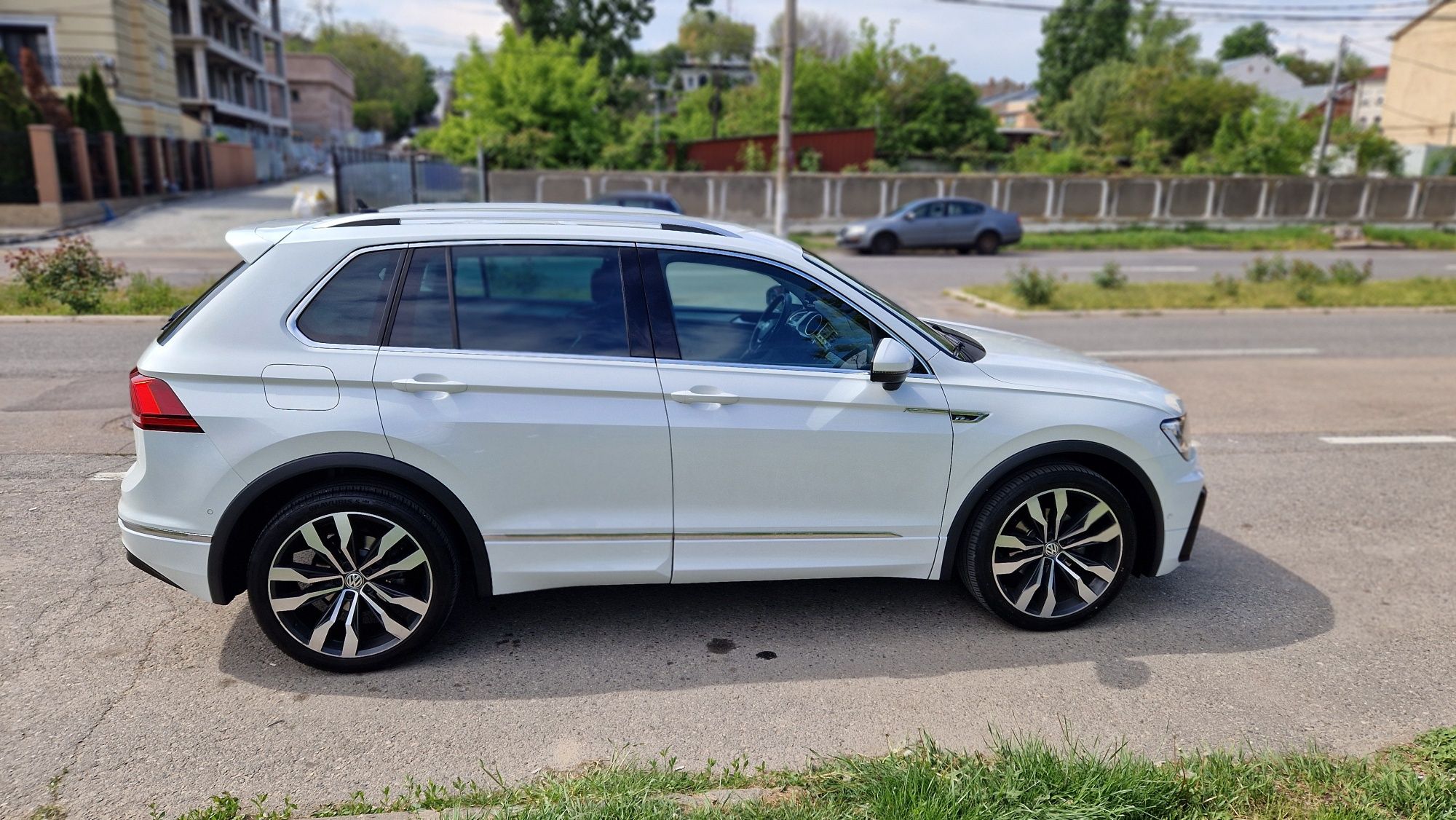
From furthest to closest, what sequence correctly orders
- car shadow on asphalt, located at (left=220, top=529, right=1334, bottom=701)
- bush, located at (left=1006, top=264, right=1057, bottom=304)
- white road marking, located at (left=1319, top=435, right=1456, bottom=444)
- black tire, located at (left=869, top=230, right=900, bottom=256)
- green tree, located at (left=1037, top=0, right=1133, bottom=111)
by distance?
green tree, located at (left=1037, top=0, right=1133, bottom=111) → black tire, located at (left=869, top=230, right=900, bottom=256) → bush, located at (left=1006, top=264, right=1057, bottom=304) → white road marking, located at (left=1319, top=435, right=1456, bottom=444) → car shadow on asphalt, located at (left=220, top=529, right=1334, bottom=701)

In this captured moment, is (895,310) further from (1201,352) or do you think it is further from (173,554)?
(1201,352)

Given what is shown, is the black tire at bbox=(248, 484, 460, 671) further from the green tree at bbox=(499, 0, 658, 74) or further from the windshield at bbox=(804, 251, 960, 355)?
the green tree at bbox=(499, 0, 658, 74)

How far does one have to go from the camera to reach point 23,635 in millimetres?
4051

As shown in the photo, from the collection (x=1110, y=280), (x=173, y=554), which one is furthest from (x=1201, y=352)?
(x=173, y=554)

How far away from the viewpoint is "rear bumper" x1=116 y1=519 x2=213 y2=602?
3688mm

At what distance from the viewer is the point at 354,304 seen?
382 cm

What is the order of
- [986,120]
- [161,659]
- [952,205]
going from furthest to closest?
[986,120] → [952,205] → [161,659]

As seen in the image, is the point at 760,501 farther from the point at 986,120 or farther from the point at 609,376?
the point at 986,120

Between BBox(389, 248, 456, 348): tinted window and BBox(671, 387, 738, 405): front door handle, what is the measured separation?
917mm

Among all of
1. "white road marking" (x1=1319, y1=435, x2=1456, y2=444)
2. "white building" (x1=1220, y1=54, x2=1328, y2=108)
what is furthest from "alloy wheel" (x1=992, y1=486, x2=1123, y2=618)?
"white building" (x1=1220, y1=54, x2=1328, y2=108)

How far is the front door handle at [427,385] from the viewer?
370 centimetres

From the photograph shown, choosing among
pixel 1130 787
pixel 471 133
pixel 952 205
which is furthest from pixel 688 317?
pixel 471 133

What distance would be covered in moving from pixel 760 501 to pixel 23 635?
10.2 ft

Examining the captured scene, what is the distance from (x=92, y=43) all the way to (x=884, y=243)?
2777 cm
